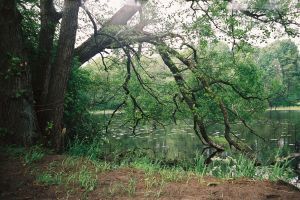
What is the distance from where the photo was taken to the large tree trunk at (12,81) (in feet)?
21.9

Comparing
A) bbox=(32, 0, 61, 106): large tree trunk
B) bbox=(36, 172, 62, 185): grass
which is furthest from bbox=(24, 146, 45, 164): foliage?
bbox=(32, 0, 61, 106): large tree trunk

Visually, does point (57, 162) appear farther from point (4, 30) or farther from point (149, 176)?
point (4, 30)

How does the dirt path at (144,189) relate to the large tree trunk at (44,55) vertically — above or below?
below

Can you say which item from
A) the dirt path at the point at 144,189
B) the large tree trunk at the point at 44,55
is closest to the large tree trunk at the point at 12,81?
the large tree trunk at the point at 44,55

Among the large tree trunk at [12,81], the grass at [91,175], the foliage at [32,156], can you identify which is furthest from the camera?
the large tree trunk at [12,81]

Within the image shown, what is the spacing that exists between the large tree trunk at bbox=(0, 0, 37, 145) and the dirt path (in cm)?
175

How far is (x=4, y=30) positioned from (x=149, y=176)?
13.7ft

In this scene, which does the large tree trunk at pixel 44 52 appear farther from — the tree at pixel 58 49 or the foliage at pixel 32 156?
the foliage at pixel 32 156

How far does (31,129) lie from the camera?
702 cm

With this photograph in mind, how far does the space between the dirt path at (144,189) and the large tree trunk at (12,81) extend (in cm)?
175

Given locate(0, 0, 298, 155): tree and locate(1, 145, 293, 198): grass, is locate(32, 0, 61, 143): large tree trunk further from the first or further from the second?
locate(1, 145, 293, 198): grass

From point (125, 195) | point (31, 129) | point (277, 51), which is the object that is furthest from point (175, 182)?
point (277, 51)

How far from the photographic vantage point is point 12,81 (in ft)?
22.1

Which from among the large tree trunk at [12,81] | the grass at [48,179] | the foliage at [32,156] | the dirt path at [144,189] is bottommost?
the dirt path at [144,189]
